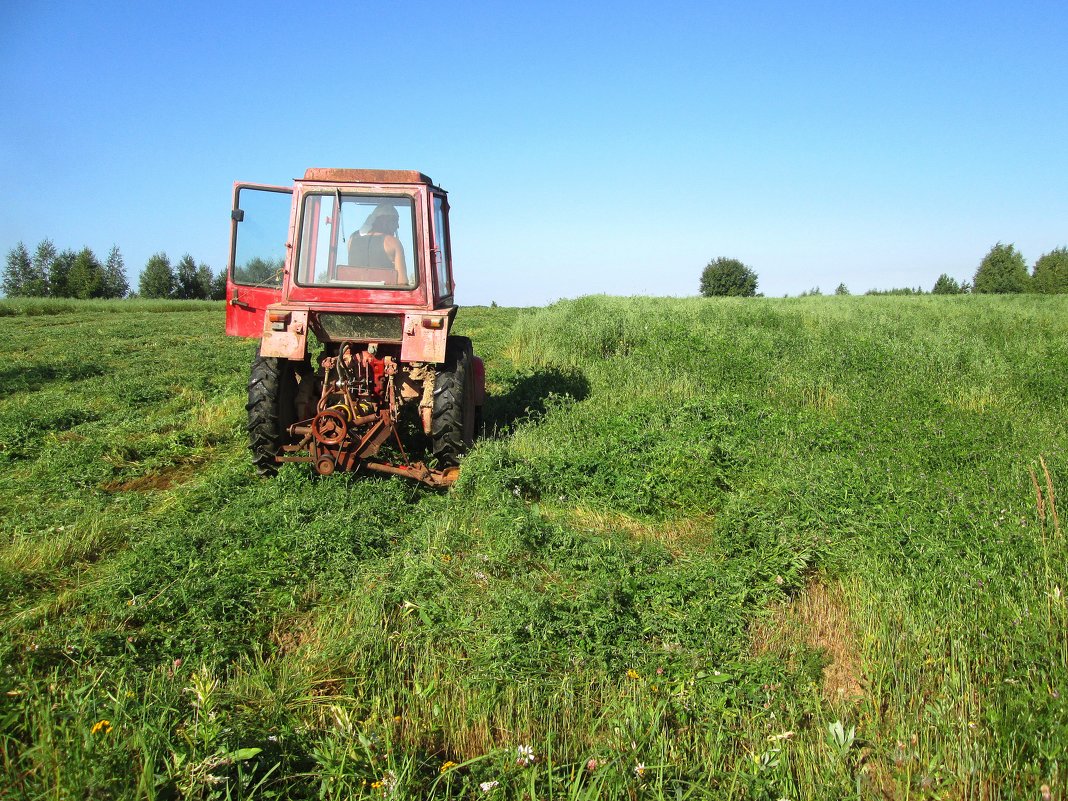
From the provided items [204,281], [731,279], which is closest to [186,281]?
[204,281]

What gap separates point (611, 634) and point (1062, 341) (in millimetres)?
10269

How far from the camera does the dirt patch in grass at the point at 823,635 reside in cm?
317

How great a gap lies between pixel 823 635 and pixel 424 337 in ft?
11.0

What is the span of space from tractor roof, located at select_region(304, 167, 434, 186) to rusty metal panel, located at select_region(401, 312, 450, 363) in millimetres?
1088

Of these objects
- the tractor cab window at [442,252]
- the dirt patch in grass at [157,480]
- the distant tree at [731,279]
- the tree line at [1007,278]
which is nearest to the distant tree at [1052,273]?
the tree line at [1007,278]

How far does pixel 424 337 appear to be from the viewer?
17.6 ft

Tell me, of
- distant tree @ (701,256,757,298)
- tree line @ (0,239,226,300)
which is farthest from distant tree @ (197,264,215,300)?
distant tree @ (701,256,757,298)

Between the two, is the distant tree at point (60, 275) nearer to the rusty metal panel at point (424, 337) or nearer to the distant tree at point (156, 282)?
the distant tree at point (156, 282)

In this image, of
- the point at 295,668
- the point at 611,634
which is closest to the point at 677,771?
the point at 611,634

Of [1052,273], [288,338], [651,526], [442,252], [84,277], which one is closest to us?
[651,526]

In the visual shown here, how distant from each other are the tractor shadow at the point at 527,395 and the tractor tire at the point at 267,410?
6.26 feet

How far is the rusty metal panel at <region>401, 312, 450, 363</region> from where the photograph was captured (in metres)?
5.30

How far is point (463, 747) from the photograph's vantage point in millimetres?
2764

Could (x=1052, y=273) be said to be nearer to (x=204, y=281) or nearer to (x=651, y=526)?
(x=651, y=526)
